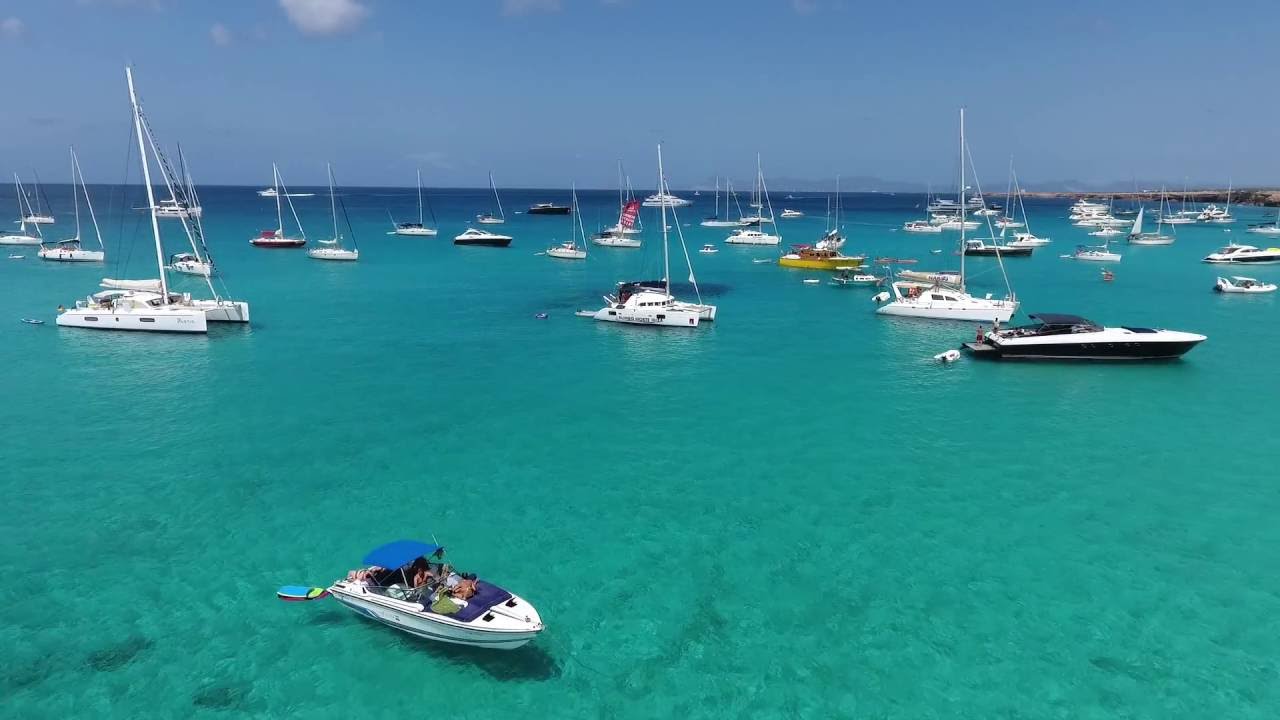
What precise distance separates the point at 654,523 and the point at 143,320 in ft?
178

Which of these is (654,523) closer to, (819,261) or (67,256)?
(819,261)

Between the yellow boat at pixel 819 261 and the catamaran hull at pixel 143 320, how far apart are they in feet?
251

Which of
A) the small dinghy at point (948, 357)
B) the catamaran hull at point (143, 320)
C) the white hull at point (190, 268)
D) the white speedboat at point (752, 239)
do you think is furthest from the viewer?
the white speedboat at point (752, 239)

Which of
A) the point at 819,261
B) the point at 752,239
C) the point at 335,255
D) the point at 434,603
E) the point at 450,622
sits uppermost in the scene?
the point at 752,239

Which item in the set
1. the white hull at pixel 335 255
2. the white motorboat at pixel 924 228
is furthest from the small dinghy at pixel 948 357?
the white motorboat at pixel 924 228

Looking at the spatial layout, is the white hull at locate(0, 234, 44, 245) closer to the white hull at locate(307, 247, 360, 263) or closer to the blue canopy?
the white hull at locate(307, 247, 360, 263)

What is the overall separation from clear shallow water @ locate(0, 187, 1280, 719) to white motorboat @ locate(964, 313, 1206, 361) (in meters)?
1.38

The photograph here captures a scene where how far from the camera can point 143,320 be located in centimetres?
6053

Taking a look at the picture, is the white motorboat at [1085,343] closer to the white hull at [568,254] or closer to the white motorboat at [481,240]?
the white hull at [568,254]

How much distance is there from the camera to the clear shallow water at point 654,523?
67.6 ft

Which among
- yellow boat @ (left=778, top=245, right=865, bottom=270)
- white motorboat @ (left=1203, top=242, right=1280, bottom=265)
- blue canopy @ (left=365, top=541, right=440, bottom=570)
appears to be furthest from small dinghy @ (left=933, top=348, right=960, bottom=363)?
white motorboat @ (left=1203, top=242, right=1280, bottom=265)

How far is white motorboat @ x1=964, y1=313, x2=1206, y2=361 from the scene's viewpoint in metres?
51.0

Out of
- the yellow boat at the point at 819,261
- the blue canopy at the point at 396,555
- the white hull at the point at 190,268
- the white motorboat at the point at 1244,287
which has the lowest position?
the blue canopy at the point at 396,555

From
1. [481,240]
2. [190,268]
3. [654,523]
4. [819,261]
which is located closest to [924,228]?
[819,261]
